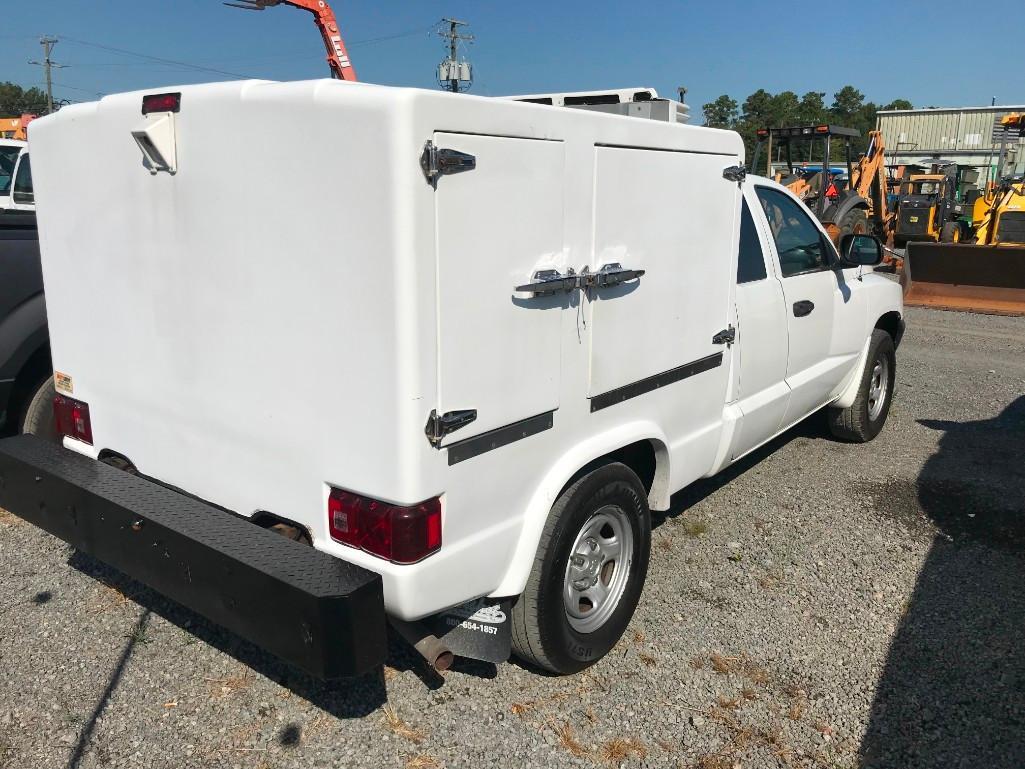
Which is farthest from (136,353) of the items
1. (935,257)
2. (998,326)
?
(935,257)

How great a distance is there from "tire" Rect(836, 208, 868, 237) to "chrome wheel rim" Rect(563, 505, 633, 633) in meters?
13.4

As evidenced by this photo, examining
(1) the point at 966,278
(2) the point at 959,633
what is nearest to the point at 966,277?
(1) the point at 966,278

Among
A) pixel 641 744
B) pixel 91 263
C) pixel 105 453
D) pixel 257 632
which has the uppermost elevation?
pixel 91 263

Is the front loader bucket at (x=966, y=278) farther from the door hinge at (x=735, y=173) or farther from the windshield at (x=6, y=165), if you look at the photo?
the windshield at (x=6, y=165)

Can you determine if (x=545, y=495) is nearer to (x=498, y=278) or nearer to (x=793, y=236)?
(x=498, y=278)

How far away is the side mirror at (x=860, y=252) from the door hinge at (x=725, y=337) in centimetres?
164

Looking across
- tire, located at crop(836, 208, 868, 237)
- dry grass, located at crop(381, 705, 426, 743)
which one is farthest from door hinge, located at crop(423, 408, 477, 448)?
tire, located at crop(836, 208, 868, 237)

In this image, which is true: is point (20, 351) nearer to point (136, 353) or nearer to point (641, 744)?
point (136, 353)

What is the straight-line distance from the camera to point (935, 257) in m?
13.0

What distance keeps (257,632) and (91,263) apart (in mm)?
1584

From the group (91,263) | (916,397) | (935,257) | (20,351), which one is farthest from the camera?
(935,257)

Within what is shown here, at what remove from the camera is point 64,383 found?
3482 mm

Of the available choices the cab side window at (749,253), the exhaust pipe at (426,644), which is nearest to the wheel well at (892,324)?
the cab side window at (749,253)

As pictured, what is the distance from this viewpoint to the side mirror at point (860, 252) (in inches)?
201
